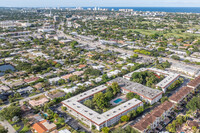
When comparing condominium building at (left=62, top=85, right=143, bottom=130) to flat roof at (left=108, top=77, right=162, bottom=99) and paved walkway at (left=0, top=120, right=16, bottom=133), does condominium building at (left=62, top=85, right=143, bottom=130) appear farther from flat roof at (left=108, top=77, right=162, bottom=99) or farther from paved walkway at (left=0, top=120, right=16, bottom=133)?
paved walkway at (left=0, top=120, right=16, bottom=133)

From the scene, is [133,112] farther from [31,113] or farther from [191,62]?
[191,62]

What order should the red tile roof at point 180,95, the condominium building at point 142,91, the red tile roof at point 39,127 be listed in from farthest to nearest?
the condominium building at point 142,91 → the red tile roof at point 180,95 → the red tile roof at point 39,127

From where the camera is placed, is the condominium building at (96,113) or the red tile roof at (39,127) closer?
the red tile roof at (39,127)

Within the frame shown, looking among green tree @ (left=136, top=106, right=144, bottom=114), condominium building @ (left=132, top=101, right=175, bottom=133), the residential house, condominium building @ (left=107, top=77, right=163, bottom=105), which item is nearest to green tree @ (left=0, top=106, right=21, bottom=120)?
the residential house

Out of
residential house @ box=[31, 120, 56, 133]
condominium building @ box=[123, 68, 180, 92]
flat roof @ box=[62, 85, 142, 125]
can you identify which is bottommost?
residential house @ box=[31, 120, 56, 133]

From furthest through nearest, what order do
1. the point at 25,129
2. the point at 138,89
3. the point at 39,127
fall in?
the point at 138,89 < the point at 25,129 < the point at 39,127

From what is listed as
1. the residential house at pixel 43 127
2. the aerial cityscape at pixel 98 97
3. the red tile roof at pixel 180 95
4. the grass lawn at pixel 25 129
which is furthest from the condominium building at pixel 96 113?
the grass lawn at pixel 25 129

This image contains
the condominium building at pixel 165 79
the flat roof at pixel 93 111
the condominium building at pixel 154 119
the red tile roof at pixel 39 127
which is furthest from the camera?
the condominium building at pixel 165 79

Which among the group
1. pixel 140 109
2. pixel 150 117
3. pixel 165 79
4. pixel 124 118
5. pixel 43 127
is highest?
pixel 165 79

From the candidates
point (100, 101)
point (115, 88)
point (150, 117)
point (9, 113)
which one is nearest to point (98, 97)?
point (100, 101)

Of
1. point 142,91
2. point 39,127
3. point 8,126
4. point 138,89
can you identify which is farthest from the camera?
point 138,89

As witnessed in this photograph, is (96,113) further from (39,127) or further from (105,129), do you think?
(39,127)

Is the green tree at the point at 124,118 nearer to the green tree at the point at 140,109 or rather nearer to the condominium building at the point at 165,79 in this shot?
the green tree at the point at 140,109
